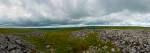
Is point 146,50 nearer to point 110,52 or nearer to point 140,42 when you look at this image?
point 140,42

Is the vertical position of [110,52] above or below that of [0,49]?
below

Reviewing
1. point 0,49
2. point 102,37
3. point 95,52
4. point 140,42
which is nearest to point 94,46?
point 95,52

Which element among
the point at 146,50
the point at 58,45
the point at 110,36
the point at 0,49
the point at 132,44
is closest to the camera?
the point at 0,49

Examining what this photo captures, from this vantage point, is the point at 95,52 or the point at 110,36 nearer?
the point at 95,52

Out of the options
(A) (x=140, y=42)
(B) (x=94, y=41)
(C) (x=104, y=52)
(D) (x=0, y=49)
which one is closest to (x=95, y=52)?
(C) (x=104, y=52)

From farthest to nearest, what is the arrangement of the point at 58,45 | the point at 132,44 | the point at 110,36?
the point at 110,36, the point at 58,45, the point at 132,44

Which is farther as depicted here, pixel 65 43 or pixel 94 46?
pixel 65 43

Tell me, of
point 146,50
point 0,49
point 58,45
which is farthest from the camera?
point 58,45

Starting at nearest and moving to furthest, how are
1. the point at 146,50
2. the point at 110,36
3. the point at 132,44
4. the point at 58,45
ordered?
the point at 146,50
the point at 132,44
the point at 58,45
the point at 110,36

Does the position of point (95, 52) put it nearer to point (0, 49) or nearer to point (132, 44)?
point (132, 44)
